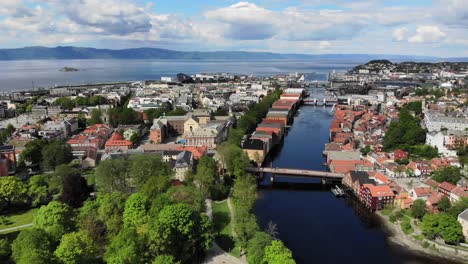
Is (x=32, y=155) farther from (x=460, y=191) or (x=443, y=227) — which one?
(x=460, y=191)

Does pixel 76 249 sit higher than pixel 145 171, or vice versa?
pixel 145 171

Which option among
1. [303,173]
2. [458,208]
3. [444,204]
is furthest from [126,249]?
[303,173]

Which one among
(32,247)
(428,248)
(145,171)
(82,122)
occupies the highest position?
(145,171)

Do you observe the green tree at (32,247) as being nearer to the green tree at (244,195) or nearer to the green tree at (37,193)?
the green tree at (37,193)

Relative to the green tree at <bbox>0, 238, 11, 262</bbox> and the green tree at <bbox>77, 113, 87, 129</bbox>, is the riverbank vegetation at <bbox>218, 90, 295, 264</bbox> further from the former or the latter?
the green tree at <bbox>77, 113, 87, 129</bbox>

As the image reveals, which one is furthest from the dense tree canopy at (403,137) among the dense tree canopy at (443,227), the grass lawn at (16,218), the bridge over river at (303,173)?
the grass lawn at (16,218)

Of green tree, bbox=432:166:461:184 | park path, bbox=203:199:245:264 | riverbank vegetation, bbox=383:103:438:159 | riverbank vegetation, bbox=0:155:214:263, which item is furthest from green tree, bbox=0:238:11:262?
riverbank vegetation, bbox=383:103:438:159
